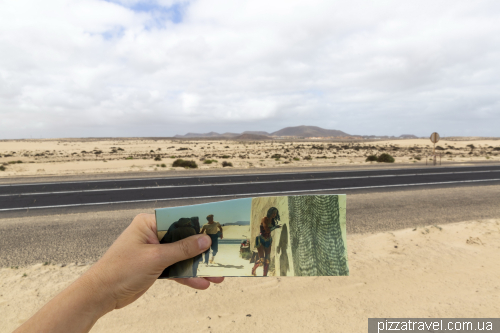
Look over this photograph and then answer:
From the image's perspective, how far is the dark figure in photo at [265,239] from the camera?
4.58 ft

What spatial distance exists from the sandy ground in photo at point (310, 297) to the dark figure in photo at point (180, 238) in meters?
2.76

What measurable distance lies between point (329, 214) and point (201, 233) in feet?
2.10

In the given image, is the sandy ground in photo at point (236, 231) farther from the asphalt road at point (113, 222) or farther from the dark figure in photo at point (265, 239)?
the asphalt road at point (113, 222)

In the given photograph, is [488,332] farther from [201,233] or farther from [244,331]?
[201,233]

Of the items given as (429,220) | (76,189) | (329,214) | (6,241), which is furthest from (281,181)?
(329,214)

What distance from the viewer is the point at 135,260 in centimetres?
149

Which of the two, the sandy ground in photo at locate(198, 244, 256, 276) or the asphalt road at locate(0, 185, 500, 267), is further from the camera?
the asphalt road at locate(0, 185, 500, 267)

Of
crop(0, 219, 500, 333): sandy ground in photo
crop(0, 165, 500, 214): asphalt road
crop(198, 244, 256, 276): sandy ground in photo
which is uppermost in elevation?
crop(198, 244, 256, 276): sandy ground in photo

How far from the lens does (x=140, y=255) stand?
1481mm

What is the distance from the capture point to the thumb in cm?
139

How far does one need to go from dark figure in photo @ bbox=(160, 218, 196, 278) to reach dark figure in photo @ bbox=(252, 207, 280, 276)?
13.1 inches

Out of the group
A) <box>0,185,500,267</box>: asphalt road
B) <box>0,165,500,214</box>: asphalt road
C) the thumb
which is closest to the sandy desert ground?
<box>0,165,500,214</box>: asphalt road

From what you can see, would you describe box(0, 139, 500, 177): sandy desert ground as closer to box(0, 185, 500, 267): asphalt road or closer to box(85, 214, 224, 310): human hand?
box(0, 185, 500, 267): asphalt road

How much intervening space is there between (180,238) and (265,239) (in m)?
0.43
